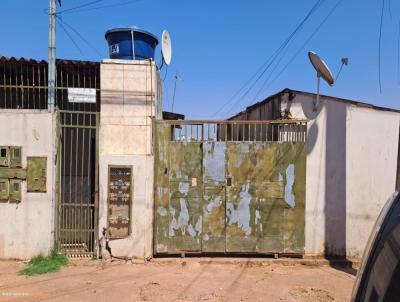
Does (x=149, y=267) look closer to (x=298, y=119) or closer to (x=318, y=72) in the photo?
(x=298, y=119)

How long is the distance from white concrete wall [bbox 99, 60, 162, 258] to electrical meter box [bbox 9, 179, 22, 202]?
139 cm

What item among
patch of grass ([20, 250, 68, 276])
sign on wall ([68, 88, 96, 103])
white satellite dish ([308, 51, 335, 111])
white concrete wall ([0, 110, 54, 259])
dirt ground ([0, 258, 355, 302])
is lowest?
dirt ground ([0, 258, 355, 302])

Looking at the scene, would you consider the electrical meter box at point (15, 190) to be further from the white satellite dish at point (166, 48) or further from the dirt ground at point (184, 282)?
the white satellite dish at point (166, 48)

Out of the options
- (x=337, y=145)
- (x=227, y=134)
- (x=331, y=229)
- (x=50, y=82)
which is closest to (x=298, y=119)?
(x=337, y=145)

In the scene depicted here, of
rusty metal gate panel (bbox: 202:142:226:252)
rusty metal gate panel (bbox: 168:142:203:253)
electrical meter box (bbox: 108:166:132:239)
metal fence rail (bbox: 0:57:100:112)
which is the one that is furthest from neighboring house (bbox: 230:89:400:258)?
metal fence rail (bbox: 0:57:100:112)

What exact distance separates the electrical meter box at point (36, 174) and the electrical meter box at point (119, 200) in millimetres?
1132

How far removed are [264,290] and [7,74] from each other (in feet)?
19.8

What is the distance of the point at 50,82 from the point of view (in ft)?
20.7

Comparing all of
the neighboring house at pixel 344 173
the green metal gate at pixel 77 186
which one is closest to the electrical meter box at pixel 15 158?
the green metal gate at pixel 77 186

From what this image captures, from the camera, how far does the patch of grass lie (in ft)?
18.7

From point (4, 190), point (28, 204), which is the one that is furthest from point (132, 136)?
point (4, 190)

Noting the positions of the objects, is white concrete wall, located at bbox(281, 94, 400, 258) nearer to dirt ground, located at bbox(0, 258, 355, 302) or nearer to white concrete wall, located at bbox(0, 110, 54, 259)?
dirt ground, located at bbox(0, 258, 355, 302)

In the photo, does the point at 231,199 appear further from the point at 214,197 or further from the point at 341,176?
the point at 341,176

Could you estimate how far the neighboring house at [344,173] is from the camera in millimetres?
6445
